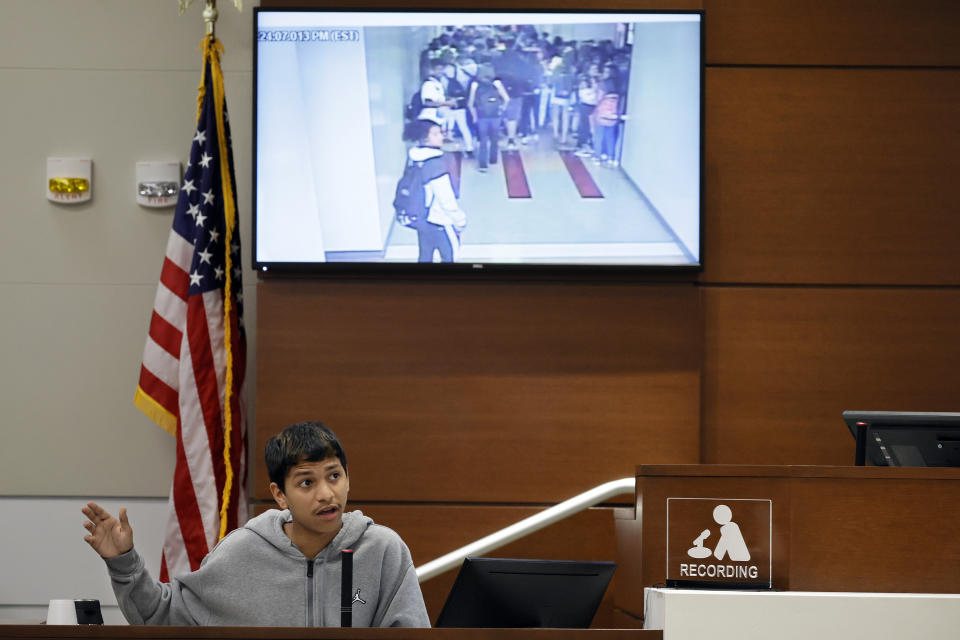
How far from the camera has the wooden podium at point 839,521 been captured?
2.36m

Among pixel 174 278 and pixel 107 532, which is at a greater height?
pixel 174 278

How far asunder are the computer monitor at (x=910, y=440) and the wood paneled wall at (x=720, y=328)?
3.89 feet

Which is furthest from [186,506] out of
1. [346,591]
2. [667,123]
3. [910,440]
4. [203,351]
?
[910,440]

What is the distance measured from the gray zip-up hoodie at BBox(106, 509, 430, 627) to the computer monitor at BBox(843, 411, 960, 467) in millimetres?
1147

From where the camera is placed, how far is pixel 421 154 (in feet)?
12.4

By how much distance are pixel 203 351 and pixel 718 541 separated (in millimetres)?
2065

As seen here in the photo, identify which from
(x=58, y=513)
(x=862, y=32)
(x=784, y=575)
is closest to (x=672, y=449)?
(x=784, y=575)

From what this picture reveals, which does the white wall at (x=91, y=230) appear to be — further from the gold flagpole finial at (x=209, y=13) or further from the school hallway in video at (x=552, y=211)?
the school hallway in video at (x=552, y=211)

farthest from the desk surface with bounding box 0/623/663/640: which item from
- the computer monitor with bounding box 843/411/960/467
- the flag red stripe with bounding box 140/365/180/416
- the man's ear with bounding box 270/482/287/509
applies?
the flag red stripe with bounding box 140/365/180/416

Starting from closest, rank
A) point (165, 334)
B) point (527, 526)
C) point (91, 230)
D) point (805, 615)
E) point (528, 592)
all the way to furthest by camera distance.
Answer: point (805, 615), point (528, 592), point (527, 526), point (165, 334), point (91, 230)

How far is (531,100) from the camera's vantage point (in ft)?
12.4

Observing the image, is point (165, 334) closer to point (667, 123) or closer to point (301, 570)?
point (301, 570)

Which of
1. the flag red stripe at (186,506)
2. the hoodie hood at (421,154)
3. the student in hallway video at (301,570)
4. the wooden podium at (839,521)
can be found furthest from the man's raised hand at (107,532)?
the hoodie hood at (421,154)

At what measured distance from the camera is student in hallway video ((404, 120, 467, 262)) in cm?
374
